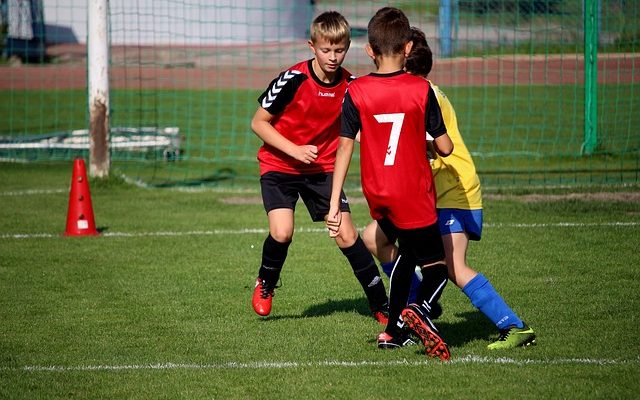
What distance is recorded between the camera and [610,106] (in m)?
17.5

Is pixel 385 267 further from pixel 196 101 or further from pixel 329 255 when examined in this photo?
pixel 196 101

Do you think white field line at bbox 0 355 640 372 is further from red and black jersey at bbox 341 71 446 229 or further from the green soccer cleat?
red and black jersey at bbox 341 71 446 229

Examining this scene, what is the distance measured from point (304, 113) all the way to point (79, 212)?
4216mm

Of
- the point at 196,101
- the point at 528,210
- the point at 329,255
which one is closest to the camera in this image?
the point at 329,255

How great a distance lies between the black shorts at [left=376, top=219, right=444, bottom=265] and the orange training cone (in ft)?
16.6

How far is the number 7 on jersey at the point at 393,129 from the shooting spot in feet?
17.4

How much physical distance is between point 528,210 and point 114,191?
5.28 metres

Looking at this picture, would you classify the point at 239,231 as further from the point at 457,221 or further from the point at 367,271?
the point at 457,221

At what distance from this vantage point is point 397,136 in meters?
5.30

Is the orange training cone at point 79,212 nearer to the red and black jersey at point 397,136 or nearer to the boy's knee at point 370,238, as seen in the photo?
the boy's knee at point 370,238

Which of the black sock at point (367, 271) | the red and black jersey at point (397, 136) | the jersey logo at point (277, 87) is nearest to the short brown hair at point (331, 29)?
the jersey logo at point (277, 87)

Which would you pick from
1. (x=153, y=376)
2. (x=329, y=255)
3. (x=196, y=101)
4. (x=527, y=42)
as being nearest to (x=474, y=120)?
(x=527, y=42)

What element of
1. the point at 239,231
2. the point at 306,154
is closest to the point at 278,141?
the point at 306,154

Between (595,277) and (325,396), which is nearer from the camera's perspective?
(325,396)
